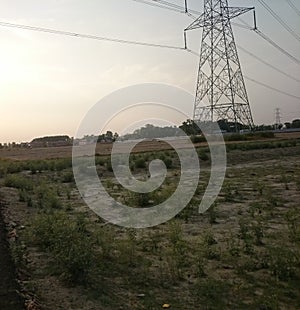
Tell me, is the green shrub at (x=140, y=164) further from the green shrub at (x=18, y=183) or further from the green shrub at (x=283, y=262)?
the green shrub at (x=283, y=262)

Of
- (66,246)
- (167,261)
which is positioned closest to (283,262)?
(167,261)

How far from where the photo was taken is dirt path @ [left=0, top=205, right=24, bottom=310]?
6.13 metres

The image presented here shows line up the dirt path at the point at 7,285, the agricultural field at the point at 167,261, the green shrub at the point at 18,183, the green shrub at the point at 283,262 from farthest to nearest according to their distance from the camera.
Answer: the green shrub at the point at 18,183 → the green shrub at the point at 283,262 → the agricultural field at the point at 167,261 → the dirt path at the point at 7,285

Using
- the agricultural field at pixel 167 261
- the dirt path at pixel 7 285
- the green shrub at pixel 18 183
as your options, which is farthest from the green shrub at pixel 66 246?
the green shrub at pixel 18 183

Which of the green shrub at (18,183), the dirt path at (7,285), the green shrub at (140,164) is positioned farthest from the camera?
the green shrub at (140,164)

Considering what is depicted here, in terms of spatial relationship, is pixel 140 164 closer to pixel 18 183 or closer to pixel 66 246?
pixel 18 183

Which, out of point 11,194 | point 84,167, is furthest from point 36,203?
point 84,167

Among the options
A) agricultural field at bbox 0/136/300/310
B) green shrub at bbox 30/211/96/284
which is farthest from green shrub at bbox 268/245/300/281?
green shrub at bbox 30/211/96/284

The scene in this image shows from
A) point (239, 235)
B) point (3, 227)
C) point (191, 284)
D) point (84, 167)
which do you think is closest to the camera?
point (191, 284)

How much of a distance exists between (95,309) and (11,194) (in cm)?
1450

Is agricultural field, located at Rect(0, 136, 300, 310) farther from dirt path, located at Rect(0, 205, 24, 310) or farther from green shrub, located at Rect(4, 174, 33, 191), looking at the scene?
green shrub, located at Rect(4, 174, 33, 191)

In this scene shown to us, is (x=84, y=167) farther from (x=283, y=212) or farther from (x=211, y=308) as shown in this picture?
(x=211, y=308)

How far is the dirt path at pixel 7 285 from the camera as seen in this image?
6130 mm

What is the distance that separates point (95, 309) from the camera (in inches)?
256
